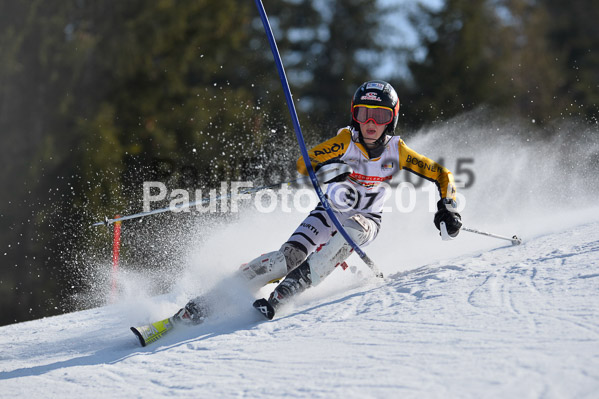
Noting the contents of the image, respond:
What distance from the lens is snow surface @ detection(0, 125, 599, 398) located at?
2.54 meters

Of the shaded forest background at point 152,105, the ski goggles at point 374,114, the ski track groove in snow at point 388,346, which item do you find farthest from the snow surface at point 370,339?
the shaded forest background at point 152,105

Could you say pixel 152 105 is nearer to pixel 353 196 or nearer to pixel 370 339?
pixel 353 196

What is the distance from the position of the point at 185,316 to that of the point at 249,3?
1654 centimetres

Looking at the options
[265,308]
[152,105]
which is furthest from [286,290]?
[152,105]

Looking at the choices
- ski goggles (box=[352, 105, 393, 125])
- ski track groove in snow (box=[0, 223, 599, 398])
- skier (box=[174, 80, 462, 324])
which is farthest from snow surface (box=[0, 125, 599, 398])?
ski goggles (box=[352, 105, 393, 125])

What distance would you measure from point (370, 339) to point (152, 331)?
1.54 m

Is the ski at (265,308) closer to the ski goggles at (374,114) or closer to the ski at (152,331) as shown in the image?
the ski at (152,331)

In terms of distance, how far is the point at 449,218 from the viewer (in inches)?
171

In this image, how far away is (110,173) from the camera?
47.5 feet

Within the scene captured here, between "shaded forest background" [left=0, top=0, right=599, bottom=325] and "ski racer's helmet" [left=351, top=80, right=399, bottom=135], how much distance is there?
871 centimetres

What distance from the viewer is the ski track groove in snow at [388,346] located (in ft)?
8.26

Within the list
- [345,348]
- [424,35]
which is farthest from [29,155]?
[345,348]

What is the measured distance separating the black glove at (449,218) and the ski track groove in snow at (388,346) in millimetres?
270

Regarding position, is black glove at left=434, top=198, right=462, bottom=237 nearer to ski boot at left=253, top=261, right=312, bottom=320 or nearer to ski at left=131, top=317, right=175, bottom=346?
ski boot at left=253, top=261, right=312, bottom=320
